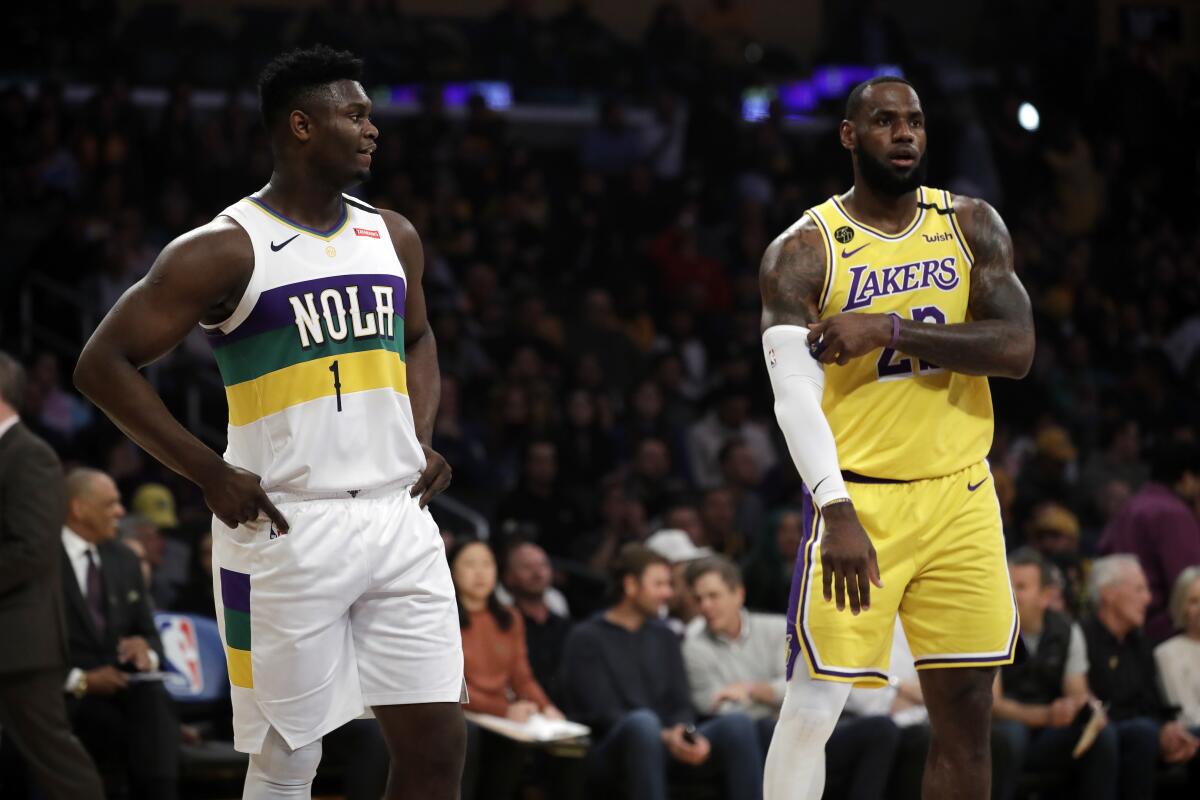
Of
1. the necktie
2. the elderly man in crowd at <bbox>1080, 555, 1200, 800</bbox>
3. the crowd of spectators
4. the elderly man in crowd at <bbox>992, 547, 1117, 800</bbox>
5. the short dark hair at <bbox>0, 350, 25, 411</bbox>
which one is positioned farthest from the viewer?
the crowd of spectators

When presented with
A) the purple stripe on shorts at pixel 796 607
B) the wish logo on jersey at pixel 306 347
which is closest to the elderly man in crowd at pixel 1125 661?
the purple stripe on shorts at pixel 796 607

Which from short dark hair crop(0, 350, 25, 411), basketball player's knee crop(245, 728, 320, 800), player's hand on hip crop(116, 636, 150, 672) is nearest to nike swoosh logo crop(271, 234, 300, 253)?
basketball player's knee crop(245, 728, 320, 800)

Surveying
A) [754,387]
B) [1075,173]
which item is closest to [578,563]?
[754,387]

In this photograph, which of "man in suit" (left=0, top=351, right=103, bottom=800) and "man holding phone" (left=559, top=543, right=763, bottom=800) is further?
"man holding phone" (left=559, top=543, right=763, bottom=800)

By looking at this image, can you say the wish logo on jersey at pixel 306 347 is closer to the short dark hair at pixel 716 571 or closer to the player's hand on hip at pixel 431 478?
the player's hand on hip at pixel 431 478

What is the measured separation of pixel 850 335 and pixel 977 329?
15.0 inches

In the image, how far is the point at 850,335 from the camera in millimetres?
4586

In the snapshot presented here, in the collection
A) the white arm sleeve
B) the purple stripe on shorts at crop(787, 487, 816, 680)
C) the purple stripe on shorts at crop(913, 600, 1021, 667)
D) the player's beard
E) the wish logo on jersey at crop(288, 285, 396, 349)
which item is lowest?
the purple stripe on shorts at crop(913, 600, 1021, 667)

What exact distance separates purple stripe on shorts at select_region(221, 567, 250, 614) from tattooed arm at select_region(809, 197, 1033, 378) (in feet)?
5.25

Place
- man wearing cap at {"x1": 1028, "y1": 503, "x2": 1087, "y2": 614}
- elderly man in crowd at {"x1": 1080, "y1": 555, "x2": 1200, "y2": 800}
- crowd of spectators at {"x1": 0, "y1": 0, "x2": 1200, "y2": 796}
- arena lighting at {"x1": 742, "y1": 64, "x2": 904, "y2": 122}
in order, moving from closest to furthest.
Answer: elderly man in crowd at {"x1": 1080, "y1": 555, "x2": 1200, "y2": 800} → crowd of spectators at {"x1": 0, "y1": 0, "x2": 1200, "y2": 796} → man wearing cap at {"x1": 1028, "y1": 503, "x2": 1087, "y2": 614} → arena lighting at {"x1": 742, "y1": 64, "x2": 904, "y2": 122}

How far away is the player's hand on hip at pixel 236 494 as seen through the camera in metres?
4.03

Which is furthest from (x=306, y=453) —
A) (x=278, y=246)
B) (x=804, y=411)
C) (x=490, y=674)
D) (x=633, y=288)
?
(x=633, y=288)

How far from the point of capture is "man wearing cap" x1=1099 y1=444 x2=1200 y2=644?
31.1 feet

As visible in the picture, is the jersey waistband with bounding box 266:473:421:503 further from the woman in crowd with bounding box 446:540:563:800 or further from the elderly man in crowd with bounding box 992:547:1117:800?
the elderly man in crowd with bounding box 992:547:1117:800
